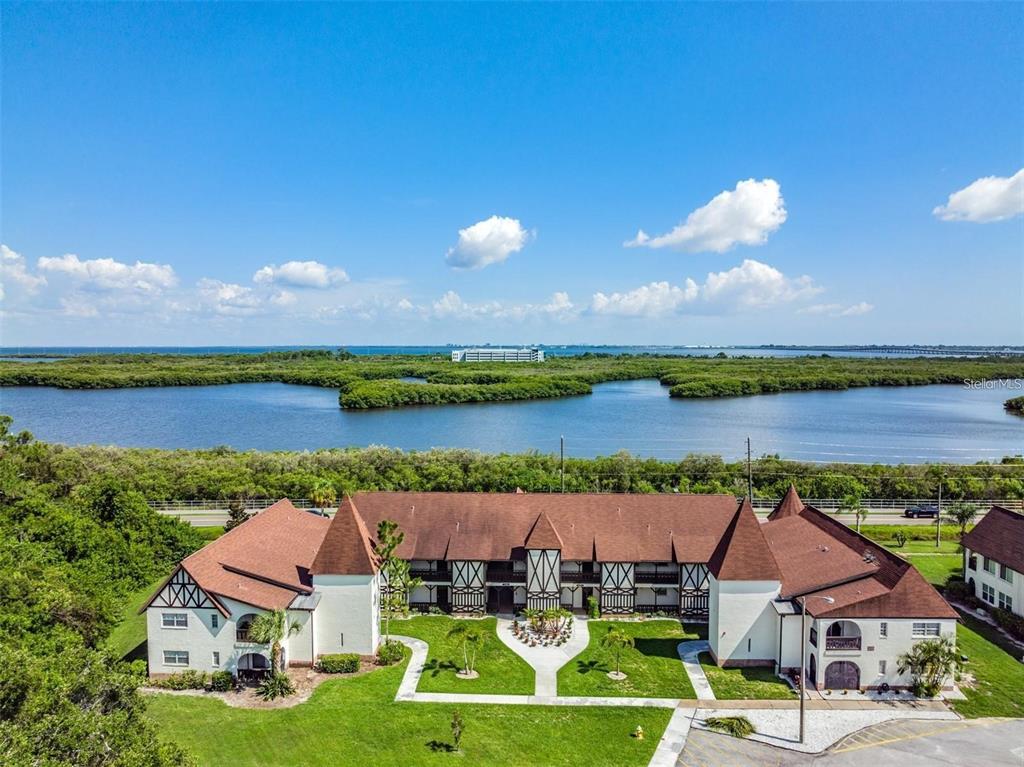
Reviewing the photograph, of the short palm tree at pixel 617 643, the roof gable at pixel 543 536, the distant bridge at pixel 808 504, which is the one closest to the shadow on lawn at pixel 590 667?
the short palm tree at pixel 617 643

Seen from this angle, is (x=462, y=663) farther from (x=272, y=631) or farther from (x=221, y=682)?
(x=221, y=682)

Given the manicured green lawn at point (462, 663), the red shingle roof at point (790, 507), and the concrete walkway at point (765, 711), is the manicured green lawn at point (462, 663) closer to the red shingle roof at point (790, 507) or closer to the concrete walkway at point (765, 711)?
the concrete walkway at point (765, 711)

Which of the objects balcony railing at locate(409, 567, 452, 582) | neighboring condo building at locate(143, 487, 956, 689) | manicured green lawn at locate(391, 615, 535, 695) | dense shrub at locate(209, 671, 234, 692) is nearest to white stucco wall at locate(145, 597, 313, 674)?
neighboring condo building at locate(143, 487, 956, 689)

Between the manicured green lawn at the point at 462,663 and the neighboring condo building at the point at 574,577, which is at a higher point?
the neighboring condo building at the point at 574,577

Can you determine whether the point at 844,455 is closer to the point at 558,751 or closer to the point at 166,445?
the point at 558,751

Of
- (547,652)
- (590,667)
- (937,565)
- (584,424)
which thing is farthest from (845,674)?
(584,424)

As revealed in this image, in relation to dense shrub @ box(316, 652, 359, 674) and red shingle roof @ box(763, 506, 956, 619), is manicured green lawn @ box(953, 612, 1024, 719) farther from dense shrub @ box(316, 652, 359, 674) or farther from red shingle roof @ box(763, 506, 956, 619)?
dense shrub @ box(316, 652, 359, 674)
